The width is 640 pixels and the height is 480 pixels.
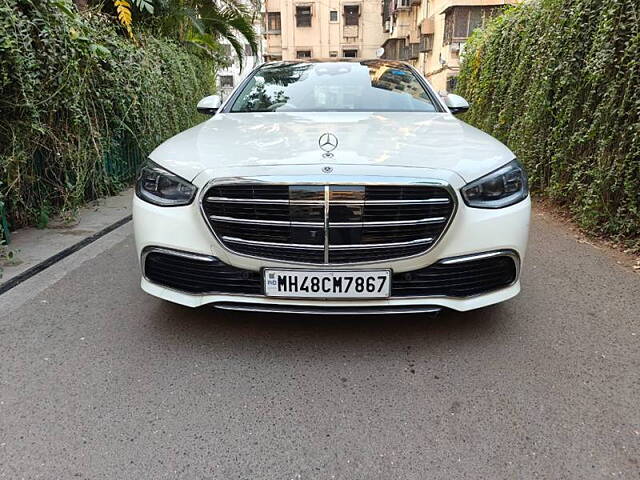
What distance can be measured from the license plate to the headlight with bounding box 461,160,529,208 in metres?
0.54

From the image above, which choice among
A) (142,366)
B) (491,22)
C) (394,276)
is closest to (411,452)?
(394,276)

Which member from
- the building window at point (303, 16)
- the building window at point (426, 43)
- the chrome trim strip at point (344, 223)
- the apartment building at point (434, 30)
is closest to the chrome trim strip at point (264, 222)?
the chrome trim strip at point (344, 223)

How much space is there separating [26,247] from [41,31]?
171cm

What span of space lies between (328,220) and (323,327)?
733 mm

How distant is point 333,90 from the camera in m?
3.52

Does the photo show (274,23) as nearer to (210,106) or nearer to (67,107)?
(67,107)

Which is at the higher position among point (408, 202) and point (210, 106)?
point (210, 106)

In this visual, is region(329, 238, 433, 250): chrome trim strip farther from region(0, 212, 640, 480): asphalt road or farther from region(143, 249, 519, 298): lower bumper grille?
region(0, 212, 640, 480): asphalt road

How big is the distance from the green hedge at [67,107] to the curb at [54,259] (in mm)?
460

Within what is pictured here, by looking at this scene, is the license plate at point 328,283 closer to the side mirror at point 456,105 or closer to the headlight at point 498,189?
the headlight at point 498,189

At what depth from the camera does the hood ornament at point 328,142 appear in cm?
226

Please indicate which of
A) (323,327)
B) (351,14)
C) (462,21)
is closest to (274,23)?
(351,14)

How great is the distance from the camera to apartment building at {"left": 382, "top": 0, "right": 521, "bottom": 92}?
819 inches

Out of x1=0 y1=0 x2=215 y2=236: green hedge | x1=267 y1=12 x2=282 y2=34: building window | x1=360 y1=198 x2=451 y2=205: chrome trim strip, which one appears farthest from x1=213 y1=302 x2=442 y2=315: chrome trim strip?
x1=267 y1=12 x2=282 y2=34: building window
